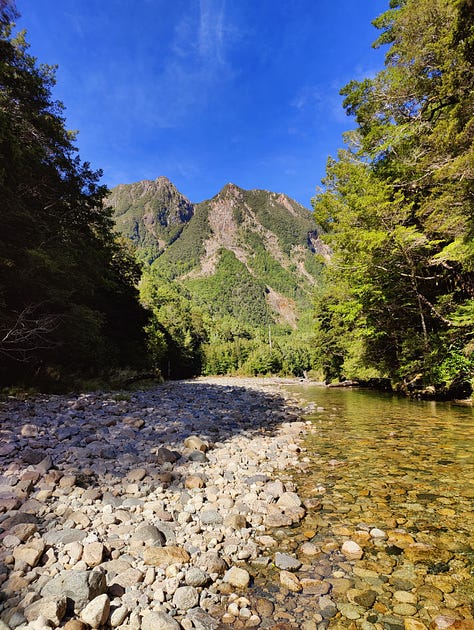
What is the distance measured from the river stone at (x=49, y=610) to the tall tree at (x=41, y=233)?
7821mm

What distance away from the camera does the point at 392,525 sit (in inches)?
159

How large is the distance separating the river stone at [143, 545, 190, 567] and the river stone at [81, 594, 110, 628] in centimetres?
72

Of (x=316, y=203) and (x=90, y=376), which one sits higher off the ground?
(x=316, y=203)

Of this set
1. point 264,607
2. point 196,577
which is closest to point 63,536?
point 196,577

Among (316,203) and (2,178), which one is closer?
(2,178)

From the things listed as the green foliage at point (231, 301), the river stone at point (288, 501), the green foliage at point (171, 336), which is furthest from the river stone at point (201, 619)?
the green foliage at point (231, 301)

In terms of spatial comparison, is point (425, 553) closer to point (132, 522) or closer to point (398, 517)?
point (398, 517)

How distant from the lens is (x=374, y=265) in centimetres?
1397

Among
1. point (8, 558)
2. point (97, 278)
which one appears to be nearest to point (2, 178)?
point (97, 278)

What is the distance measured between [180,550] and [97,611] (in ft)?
3.59

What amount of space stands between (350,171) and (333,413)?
1220 cm

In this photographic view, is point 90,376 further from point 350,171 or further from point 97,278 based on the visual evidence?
point 350,171

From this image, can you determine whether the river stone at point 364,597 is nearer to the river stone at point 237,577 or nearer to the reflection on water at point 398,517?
the reflection on water at point 398,517

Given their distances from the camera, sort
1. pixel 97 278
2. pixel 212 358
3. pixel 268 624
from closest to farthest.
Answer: pixel 268 624
pixel 97 278
pixel 212 358
